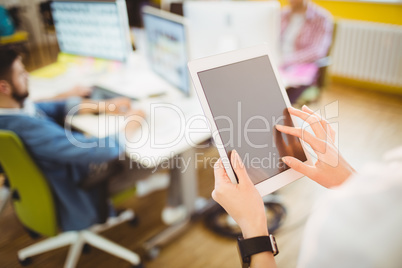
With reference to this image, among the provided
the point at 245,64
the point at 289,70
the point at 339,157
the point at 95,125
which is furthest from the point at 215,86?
the point at 289,70

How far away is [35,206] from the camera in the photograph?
1.42m

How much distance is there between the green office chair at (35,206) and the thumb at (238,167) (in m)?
0.88

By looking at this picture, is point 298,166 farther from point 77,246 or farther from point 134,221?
point 134,221

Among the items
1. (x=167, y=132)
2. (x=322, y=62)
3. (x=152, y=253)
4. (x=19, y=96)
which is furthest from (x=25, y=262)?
(x=322, y=62)

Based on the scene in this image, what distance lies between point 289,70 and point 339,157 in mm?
1778

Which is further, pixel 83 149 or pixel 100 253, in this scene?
pixel 100 253

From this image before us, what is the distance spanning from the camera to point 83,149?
138 centimetres

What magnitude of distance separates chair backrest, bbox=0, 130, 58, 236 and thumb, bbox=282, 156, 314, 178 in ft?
3.24

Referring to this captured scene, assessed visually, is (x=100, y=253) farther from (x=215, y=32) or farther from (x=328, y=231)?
(x=328, y=231)

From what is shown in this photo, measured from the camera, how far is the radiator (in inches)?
135

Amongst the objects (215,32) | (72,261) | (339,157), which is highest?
(215,32)

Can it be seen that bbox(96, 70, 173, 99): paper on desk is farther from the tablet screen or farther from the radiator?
the radiator

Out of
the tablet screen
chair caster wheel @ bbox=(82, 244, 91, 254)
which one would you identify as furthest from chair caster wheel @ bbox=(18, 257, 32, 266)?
the tablet screen

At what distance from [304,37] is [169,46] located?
155cm
